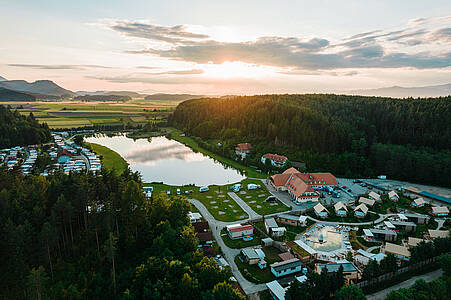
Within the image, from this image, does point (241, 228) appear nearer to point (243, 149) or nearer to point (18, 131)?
point (243, 149)

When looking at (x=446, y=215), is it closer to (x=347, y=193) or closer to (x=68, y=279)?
(x=347, y=193)

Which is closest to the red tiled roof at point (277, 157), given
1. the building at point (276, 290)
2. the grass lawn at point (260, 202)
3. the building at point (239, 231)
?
the grass lawn at point (260, 202)

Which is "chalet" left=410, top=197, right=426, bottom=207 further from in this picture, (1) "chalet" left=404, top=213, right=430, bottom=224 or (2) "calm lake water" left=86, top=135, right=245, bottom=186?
(2) "calm lake water" left=86, top=135, right=245, bottom=186

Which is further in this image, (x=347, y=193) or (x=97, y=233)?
(x=347, y=193)

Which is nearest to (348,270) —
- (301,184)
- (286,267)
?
(286,267)

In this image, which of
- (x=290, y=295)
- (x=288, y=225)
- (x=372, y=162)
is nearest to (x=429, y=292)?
(x=290, y=295)

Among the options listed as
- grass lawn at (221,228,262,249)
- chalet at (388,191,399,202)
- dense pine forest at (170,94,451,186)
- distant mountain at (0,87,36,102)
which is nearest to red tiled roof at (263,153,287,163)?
dense pine forest at (170,94,451,186)
